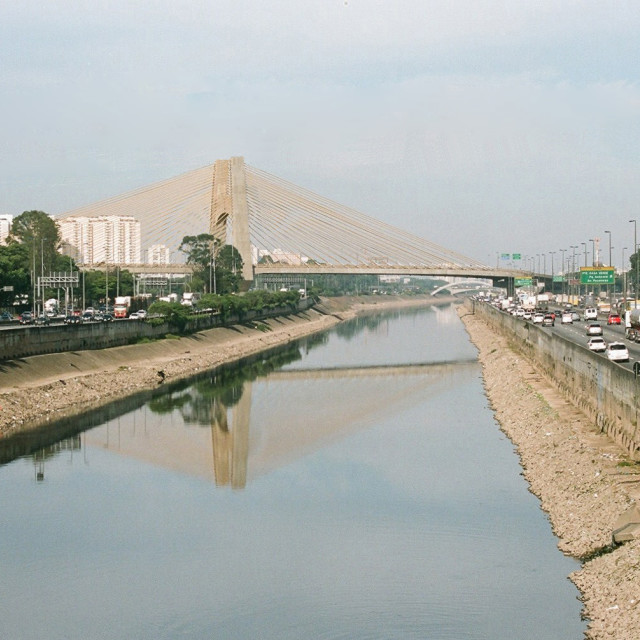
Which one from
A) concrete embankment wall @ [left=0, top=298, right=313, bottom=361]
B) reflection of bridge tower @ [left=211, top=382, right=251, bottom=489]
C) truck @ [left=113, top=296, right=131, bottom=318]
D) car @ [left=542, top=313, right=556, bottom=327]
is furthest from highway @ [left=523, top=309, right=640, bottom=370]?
truck @ [left=113, top=296, right=131, bottom=318]

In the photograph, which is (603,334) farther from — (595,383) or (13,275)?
(13,275)

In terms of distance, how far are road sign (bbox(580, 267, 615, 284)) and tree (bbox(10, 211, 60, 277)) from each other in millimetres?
52749

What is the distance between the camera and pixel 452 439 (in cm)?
4103

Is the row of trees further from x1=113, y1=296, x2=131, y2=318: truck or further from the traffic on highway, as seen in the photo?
the traffic on highway

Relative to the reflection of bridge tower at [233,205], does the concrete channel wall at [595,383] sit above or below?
below

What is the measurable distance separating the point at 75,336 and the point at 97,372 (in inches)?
108

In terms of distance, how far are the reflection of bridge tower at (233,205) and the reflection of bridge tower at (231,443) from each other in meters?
54.7

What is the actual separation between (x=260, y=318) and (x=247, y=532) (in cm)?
8938

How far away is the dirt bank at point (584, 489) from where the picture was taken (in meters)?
19.2

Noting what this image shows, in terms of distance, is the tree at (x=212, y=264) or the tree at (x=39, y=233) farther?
the tree at (x=212, y=264)

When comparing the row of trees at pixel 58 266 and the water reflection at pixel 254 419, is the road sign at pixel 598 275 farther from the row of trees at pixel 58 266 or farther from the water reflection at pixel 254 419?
the water reflection at pixel 254 419

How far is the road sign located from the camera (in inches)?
4262

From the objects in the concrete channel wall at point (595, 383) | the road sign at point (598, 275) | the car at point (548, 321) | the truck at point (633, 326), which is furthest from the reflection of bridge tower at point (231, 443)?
the road sign at point (598, 275)

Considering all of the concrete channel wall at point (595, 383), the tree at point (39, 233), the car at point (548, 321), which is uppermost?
the tree at point (39, 233)
